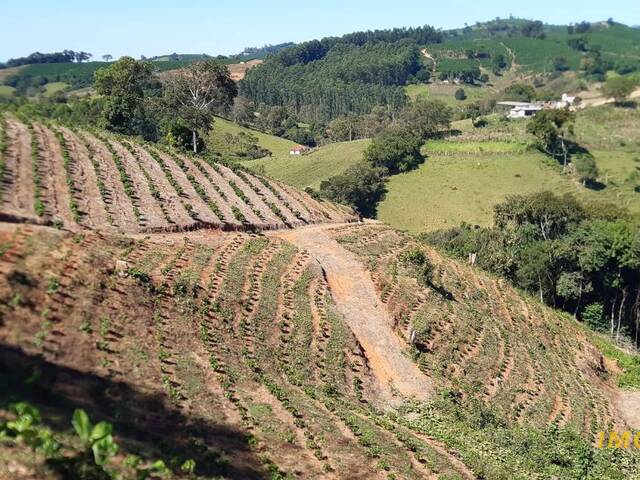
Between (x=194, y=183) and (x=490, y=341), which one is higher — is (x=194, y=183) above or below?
above

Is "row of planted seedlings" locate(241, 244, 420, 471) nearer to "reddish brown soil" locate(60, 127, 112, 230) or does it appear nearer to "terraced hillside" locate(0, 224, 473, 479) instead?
"terraced hillside" locate(0, 224, 473, 479)

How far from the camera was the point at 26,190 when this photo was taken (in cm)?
3334

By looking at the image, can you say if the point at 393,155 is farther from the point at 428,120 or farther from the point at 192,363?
the point at 192,363

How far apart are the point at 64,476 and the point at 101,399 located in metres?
6.44

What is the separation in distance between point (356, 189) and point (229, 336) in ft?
248

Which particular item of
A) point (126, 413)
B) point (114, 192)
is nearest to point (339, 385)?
point (126, 413)

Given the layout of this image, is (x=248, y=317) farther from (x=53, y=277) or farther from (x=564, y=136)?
(x=564, y=136)

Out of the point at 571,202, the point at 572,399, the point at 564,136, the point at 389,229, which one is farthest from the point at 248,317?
the point at 564,136

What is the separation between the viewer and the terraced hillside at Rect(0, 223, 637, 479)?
60.4ft

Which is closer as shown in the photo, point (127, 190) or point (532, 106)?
point (127, 190)

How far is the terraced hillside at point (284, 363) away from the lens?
725 inches

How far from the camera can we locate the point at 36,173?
120ft

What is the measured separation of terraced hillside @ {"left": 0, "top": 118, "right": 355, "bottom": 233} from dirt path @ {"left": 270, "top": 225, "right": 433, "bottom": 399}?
14.0 ft

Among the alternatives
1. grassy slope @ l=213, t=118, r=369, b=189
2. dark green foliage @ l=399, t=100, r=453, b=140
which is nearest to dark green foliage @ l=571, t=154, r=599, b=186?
dark green foliage @ l=399, t=100, r=453, b=140
